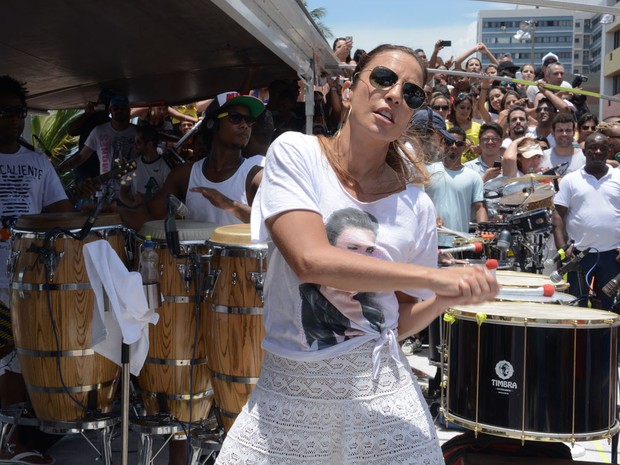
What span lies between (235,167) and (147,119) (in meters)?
4.06

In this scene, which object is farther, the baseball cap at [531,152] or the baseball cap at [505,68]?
the baseball cap at [505,68]

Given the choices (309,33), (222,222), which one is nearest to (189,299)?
(222,222)

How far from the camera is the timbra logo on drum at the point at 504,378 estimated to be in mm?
3895

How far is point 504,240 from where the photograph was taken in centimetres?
612

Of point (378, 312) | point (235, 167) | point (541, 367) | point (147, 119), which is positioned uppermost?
point (147, 119)

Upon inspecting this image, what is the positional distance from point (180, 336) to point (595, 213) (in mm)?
4691

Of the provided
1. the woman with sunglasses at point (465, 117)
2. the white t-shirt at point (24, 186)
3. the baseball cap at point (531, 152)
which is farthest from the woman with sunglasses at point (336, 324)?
the woman with sunglasses at point (465, 117)

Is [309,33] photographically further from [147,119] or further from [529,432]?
[529,432]

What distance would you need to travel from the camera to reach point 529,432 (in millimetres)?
3863

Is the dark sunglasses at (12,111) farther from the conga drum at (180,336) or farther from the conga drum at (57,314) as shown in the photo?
the conga drum at (180,336)

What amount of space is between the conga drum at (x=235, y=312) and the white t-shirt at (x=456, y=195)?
3326 mm

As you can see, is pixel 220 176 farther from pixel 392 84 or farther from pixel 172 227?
pixel 392 84

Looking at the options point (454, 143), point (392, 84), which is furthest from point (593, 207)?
point (392, 84)

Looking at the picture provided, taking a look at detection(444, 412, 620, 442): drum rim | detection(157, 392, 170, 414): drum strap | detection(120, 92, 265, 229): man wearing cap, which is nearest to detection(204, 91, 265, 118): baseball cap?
detection(120, 92, 265, 229): man wearing cap
